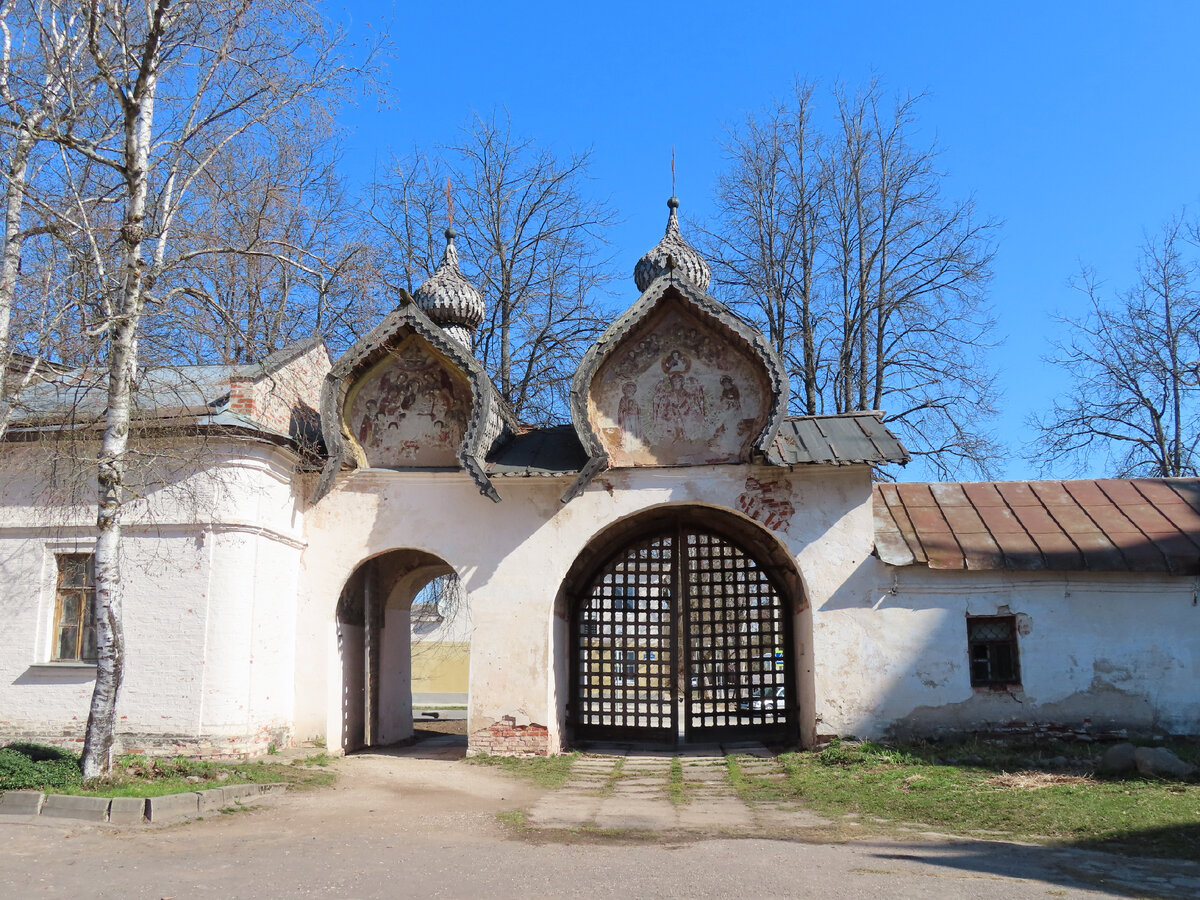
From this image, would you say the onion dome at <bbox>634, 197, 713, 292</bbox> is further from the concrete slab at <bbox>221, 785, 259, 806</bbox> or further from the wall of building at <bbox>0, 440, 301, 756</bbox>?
the concrete slab at <bbox>221, 785, 259, 806</bbox>

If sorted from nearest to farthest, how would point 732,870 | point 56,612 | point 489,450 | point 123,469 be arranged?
point 732,870 → point 123,469 → point 56,612 → point 489,450

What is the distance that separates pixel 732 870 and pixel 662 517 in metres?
8.09

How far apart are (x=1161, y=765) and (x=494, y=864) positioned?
6863 millimetres

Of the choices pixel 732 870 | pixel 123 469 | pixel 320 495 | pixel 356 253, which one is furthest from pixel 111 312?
pixel 732 870

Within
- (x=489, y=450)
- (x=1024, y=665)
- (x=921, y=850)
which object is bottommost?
Result: (x=921, y=850)

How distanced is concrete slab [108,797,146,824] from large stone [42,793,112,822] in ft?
0.15

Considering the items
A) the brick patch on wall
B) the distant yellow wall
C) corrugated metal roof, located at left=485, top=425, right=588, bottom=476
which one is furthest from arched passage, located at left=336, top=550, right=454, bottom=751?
the distant yellow wall

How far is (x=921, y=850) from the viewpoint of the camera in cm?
706

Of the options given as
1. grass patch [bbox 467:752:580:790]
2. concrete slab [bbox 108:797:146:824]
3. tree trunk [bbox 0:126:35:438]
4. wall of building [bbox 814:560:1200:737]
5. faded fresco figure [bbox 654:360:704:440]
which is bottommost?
grass patch [bbox 467:752:580:790]

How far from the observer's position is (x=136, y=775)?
9.05 metres

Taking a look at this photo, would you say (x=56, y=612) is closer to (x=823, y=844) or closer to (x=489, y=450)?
(x=489, y=450)

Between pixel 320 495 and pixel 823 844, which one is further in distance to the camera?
pixel 320 495

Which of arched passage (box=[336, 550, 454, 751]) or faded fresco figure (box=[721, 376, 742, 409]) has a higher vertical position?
faded fresco figure (box=[721, 376, 742, 409])

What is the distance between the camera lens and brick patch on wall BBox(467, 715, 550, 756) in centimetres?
1195
